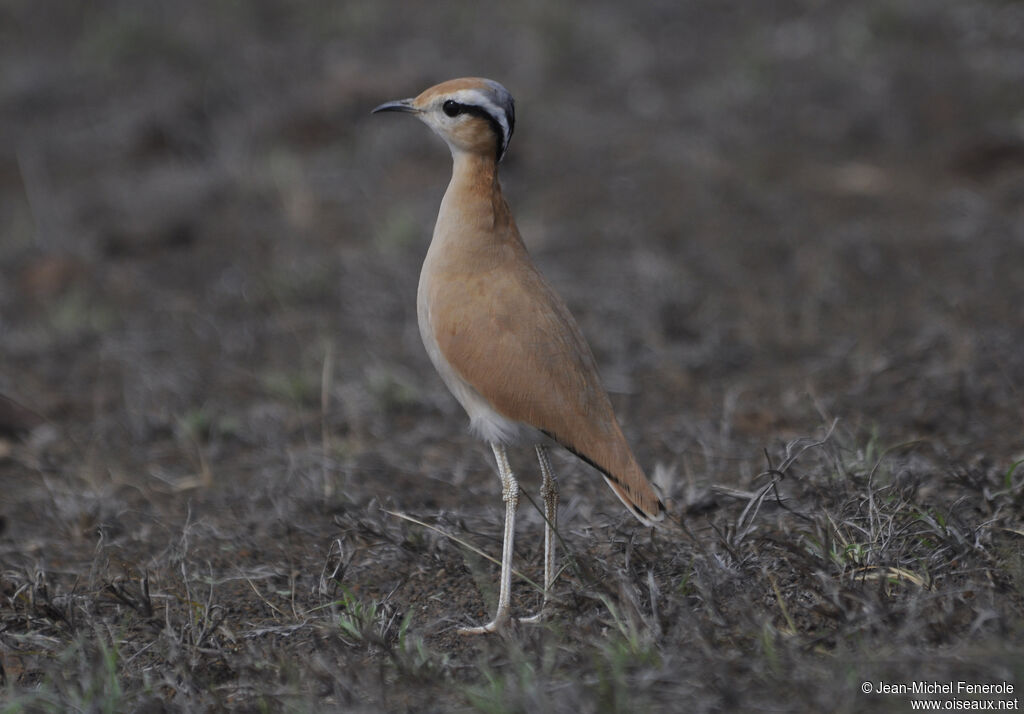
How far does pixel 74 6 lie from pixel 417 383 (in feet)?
26.9

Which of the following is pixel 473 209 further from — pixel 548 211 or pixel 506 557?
pixel 548 211

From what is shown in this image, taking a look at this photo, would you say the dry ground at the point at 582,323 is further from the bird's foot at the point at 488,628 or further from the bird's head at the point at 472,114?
the bird's head at the point at 472,114

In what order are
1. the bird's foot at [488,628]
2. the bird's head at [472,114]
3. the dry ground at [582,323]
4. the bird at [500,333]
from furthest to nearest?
the bird's head at [472,114]
the bird at [500,333]
the bird's foot at [488,628]
the dry ground at [582,323]

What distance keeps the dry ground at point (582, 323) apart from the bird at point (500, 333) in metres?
0.27

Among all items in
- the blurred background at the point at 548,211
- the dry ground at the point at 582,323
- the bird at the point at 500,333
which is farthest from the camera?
the blurred background at the point at 548,211

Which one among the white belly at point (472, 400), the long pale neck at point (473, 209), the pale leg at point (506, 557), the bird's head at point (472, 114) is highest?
the bird's head at point (472, 114)

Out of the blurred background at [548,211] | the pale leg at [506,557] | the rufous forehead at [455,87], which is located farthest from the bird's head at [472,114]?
the blurred background at [548,211]

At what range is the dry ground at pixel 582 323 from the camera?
9.59ft

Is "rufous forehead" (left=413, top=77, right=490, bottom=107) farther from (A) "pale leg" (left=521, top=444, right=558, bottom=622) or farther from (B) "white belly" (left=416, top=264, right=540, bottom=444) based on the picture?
(A) "pale leg" (left=521, top=444, right=558, bottom=622)

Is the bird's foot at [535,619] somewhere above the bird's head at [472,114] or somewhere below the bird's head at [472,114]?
below

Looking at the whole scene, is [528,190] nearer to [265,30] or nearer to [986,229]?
[986,229]

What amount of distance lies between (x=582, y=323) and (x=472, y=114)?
2.54 metres

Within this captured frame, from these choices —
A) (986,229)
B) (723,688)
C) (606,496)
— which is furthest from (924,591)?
(986,229)

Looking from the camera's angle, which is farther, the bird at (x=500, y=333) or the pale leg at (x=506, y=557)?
the bird at (x=500, y=333)
